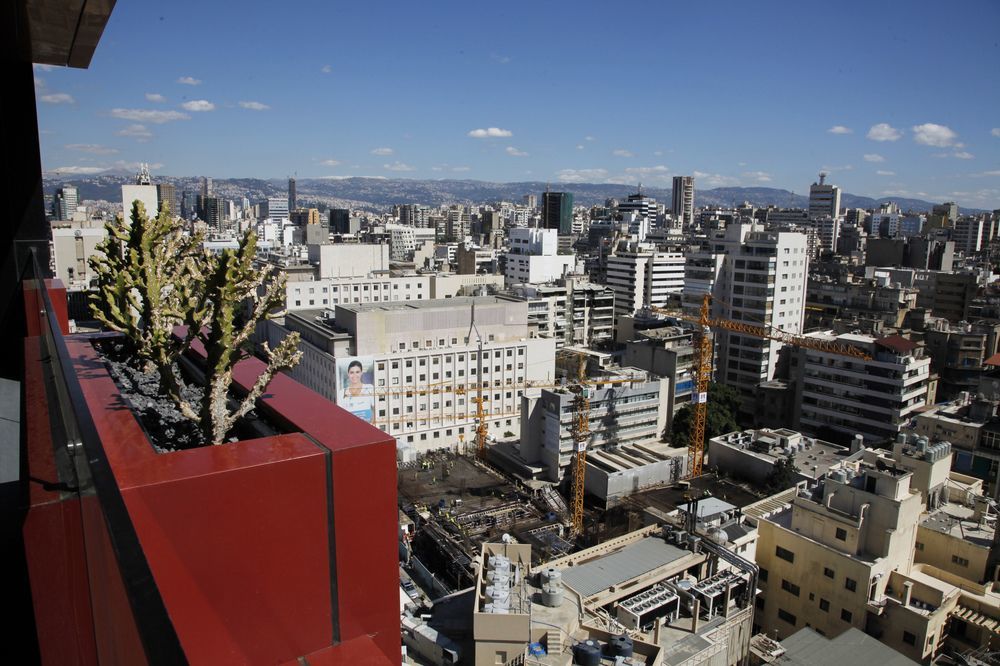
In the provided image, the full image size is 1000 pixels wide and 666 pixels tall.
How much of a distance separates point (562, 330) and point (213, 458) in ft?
78.4

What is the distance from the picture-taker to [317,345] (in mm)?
17250

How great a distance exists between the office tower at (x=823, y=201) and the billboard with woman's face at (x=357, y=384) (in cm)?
5911

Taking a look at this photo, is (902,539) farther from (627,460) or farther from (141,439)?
(141,439)

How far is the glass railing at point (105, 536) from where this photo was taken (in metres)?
Answer: 0.46

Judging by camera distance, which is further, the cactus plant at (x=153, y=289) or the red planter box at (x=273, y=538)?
the cactus plant at (x=153, y=289)

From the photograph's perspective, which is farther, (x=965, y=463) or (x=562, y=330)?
(x=562, y=330)

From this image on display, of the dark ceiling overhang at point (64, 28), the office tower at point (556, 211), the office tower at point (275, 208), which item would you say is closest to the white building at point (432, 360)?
the dark ceiling overhang at point (64, 28)

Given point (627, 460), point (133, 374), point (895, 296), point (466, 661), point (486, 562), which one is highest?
point (133, 374)

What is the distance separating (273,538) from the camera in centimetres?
134

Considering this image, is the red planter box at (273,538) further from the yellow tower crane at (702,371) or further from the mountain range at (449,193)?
the mountain range at (449,193)

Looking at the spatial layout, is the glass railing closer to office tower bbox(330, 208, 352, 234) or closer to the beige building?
the beige building

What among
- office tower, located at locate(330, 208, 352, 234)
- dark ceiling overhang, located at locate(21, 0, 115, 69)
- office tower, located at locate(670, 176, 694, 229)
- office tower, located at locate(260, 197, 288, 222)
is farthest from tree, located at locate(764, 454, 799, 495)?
office tower, located at locate(260, 197, 288, 222)

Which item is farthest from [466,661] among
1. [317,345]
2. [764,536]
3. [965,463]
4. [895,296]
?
[895,296]

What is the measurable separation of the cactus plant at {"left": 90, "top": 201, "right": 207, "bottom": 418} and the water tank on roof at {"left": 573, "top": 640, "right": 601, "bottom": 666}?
172 inches
